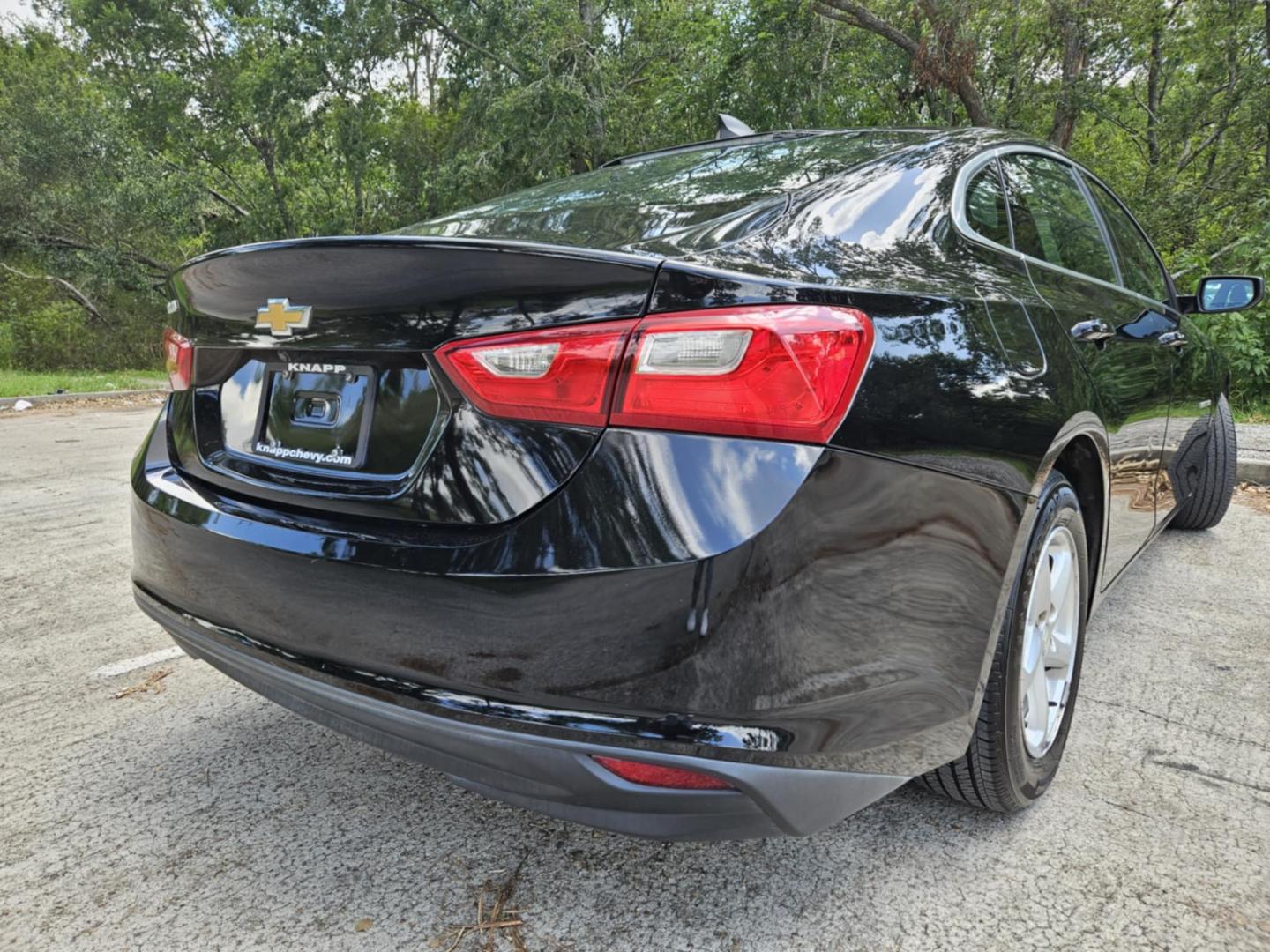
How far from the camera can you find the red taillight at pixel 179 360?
1688mm

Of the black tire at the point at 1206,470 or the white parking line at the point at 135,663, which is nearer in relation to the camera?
the white parking line at the point at 135,663

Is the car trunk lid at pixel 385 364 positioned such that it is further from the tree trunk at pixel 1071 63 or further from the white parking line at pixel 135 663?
the tree trunk at pixel 1071 63

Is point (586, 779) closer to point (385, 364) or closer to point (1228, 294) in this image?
point (385, 364)

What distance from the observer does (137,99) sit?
22297mm

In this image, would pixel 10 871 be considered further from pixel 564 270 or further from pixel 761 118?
pixel 761 118

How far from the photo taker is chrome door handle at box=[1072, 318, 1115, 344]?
5.93 feet

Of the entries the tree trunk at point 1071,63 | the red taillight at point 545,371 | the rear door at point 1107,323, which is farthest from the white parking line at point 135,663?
the tree trunk at point 1071,63

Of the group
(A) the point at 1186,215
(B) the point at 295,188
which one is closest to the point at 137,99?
(B) the point at 295,188

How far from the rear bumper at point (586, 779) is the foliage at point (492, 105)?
9385 mm

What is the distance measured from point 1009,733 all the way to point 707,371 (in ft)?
3.29

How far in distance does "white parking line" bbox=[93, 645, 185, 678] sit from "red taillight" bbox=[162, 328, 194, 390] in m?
1.18

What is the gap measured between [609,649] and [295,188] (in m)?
25.6

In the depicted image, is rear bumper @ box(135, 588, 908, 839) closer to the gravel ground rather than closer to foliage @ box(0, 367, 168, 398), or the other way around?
the gravel ground

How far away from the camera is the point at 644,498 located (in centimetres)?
110
